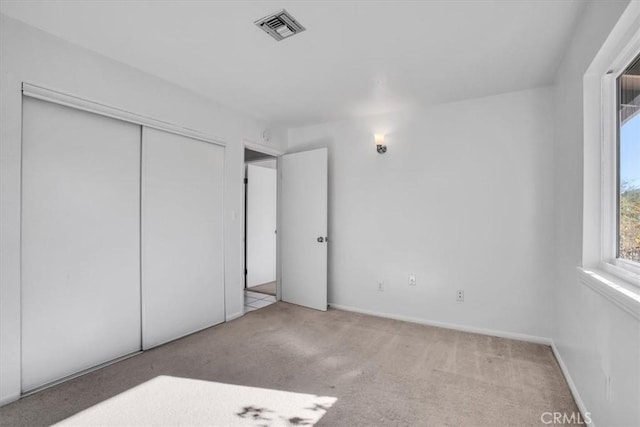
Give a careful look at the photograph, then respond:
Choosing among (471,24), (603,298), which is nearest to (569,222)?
(603,298)

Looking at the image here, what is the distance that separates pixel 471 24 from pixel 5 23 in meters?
3.04

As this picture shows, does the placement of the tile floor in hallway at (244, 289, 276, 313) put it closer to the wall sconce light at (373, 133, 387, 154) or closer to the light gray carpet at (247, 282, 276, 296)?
the light gray carpet at (247, 282, 276, 296)

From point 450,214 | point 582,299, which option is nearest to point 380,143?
point 450,214

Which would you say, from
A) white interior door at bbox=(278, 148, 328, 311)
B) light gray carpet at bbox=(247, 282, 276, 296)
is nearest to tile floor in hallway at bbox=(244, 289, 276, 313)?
light gray carpet at bbox=(247, 282, 276, 296)

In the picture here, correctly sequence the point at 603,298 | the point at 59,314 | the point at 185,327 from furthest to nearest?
the point at 185,327 → the point at 59,314 → the point at 603,298

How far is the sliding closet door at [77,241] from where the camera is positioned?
2088mm

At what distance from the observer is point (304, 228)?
4.14 m

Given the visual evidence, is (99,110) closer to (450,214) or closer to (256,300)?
(256,300)

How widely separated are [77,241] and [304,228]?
2.47 meters

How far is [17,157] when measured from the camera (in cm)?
199

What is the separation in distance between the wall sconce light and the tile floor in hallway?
2.60m

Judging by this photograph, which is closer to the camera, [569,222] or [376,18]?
[376,18]

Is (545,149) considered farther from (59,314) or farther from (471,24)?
(59,314)

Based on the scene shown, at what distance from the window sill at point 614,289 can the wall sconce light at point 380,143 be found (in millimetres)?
2309
